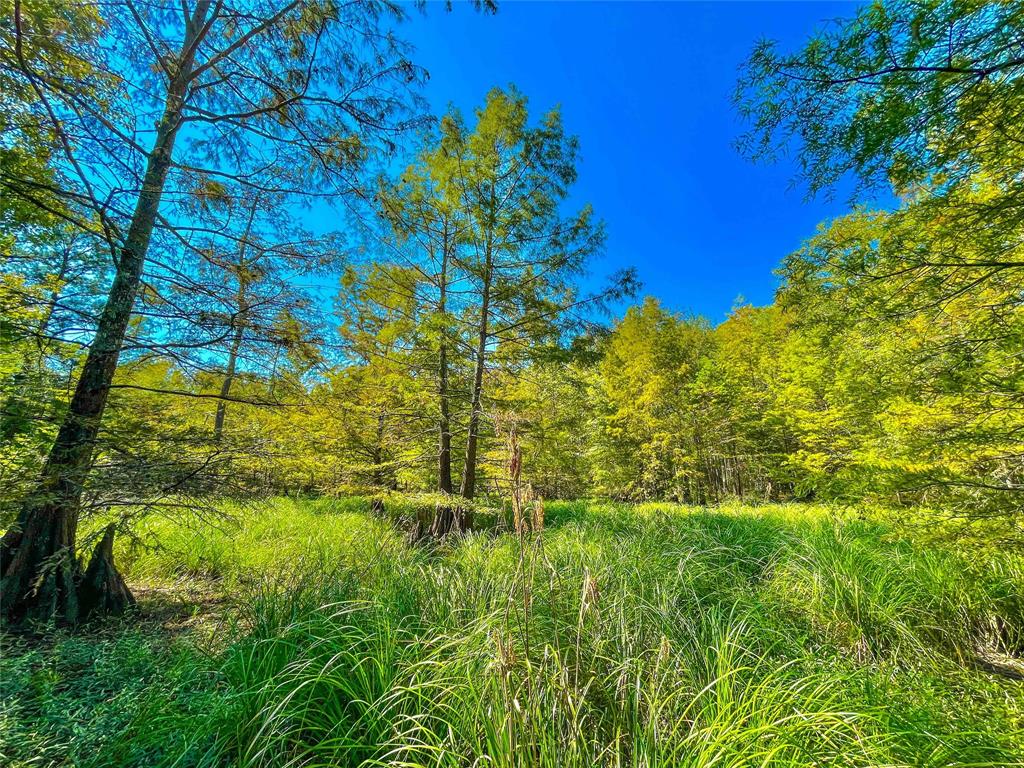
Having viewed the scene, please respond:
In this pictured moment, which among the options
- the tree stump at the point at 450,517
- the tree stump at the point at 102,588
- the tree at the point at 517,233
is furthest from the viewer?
the tree at the point at 517,233

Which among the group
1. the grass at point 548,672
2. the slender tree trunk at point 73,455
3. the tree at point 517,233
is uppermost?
the tree at point 517,233

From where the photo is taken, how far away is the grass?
1381 mm

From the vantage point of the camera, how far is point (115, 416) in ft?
9.51

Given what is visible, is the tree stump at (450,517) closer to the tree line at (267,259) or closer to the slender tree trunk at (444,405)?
the slender tree trunk at (444,405)

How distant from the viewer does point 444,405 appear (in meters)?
6.95

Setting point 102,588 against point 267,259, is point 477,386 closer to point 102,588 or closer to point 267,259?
point 267,259

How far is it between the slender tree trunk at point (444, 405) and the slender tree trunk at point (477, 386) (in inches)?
14.1

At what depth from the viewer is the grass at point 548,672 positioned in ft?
4.53

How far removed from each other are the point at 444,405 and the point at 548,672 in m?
5.60

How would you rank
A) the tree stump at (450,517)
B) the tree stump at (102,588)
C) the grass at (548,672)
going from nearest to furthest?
the grass at (548,672) < the tree stump at (102,588) < the tree stump at (450,517)

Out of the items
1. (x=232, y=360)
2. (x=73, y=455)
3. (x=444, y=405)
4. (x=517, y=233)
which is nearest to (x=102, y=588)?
(x=73, y=455)

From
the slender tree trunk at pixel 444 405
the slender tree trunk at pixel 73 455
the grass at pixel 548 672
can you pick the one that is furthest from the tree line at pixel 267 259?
the slender tree trunk at pixel 444 405

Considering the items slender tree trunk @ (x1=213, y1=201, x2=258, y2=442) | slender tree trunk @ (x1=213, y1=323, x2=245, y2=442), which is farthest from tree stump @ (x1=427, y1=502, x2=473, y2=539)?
slender tree trunk @ (x1=213, y1=201, x2=258, y2=442)

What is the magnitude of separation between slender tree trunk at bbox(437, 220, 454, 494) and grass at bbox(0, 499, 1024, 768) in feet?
10.0
